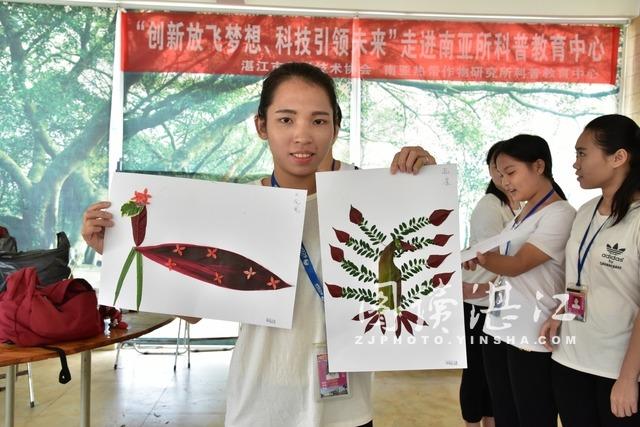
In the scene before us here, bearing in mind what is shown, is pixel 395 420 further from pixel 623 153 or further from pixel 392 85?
pixel 392 85

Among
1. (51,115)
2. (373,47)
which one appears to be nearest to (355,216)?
(373,47)

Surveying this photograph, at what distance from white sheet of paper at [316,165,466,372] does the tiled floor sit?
201cm

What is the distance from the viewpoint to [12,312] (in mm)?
1779

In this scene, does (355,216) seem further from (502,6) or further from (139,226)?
(502,6)

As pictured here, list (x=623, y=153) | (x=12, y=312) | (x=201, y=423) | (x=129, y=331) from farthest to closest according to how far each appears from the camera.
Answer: (x=201, y=423) < (x=129, y=331) < (x=12, y=312) < (x=623, y=153)

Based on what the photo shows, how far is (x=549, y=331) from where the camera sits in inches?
69.9

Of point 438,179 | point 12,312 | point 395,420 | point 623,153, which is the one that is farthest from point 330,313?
point 395,420

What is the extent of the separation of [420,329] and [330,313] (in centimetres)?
20

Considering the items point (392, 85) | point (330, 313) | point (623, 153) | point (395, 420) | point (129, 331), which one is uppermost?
point (392, 85)

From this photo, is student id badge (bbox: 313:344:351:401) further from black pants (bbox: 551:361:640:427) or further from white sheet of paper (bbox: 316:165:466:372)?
black pants (bbox: 551:361:640:427)

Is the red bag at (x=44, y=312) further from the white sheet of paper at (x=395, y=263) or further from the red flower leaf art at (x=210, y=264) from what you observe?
the white sheet of paper at (x=395, y=263)

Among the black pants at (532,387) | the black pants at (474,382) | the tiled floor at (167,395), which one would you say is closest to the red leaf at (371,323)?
the black pants at (532,387)

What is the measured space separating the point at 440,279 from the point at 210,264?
499 millimetres

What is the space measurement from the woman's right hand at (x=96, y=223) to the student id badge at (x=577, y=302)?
1.41 metres
